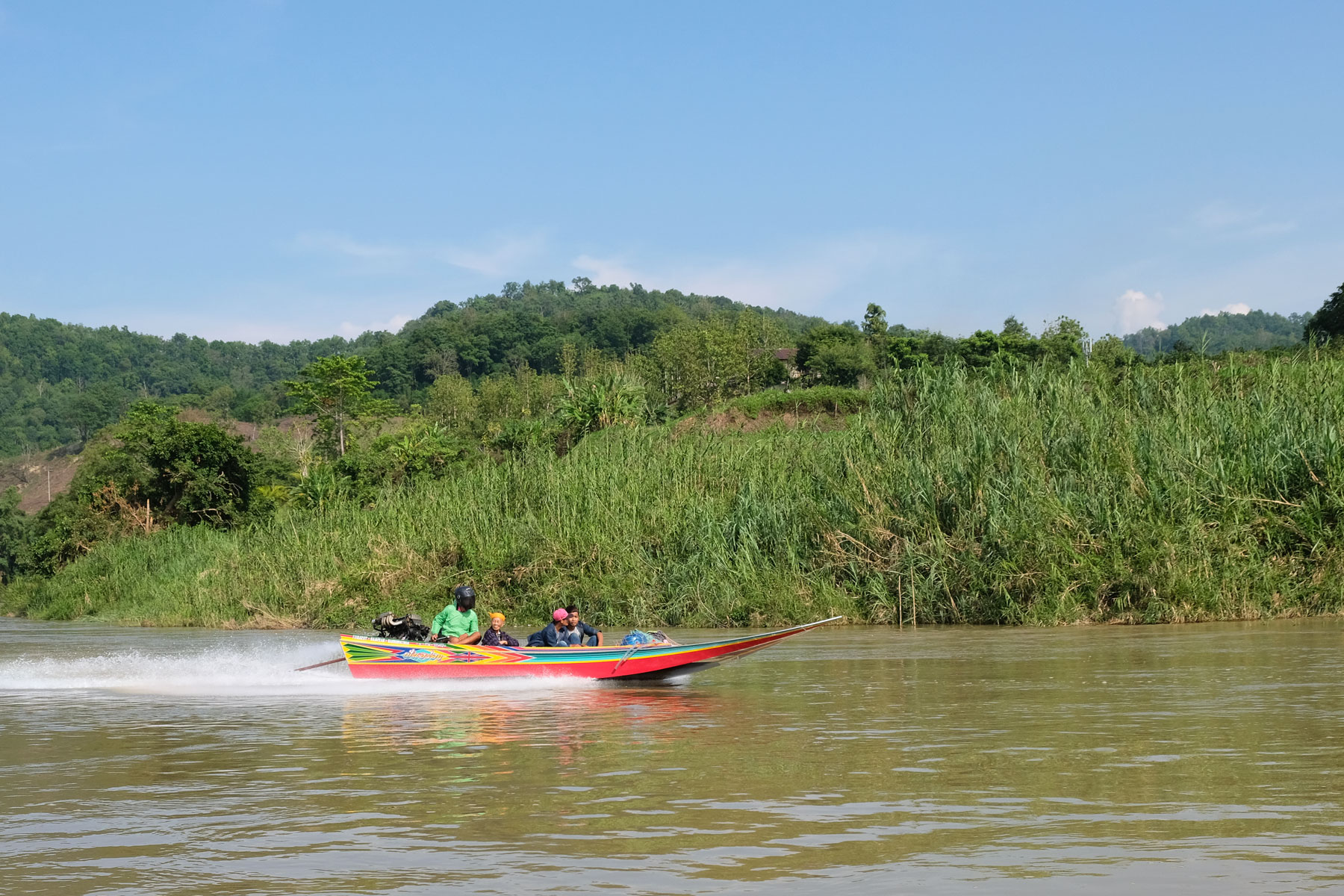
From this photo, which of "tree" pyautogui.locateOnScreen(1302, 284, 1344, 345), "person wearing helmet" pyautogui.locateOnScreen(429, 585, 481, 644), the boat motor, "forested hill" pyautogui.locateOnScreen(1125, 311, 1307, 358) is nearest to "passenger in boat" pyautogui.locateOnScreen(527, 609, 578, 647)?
"person wearing helmet" pyautogui.locateOnScreen(429, 585, 481, 644)

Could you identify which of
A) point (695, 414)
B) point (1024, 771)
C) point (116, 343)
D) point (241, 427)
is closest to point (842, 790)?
point (1024, 771)

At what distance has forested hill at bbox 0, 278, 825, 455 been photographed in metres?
138

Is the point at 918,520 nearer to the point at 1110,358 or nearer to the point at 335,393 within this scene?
the point at 1110,358

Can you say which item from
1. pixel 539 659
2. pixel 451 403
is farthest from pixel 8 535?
pixel 539 659

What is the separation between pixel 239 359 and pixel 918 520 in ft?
638

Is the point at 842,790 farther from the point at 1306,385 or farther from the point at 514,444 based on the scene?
the point at 514,444

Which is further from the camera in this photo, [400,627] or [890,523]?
[890,523]

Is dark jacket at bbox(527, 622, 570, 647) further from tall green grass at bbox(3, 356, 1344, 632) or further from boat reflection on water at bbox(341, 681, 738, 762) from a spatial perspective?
tall green grass at bbox(3, 356, 1344, 632)

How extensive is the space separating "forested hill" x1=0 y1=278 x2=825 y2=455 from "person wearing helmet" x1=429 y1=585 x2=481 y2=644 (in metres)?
94.5

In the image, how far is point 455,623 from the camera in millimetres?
15594

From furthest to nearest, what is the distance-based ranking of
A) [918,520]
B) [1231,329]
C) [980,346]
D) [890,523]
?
[1231,329] < [980,346] < [890,523] < [918,520]

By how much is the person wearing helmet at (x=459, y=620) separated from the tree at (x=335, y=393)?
195ft

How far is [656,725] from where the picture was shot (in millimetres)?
10688

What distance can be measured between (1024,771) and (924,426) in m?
14.1
